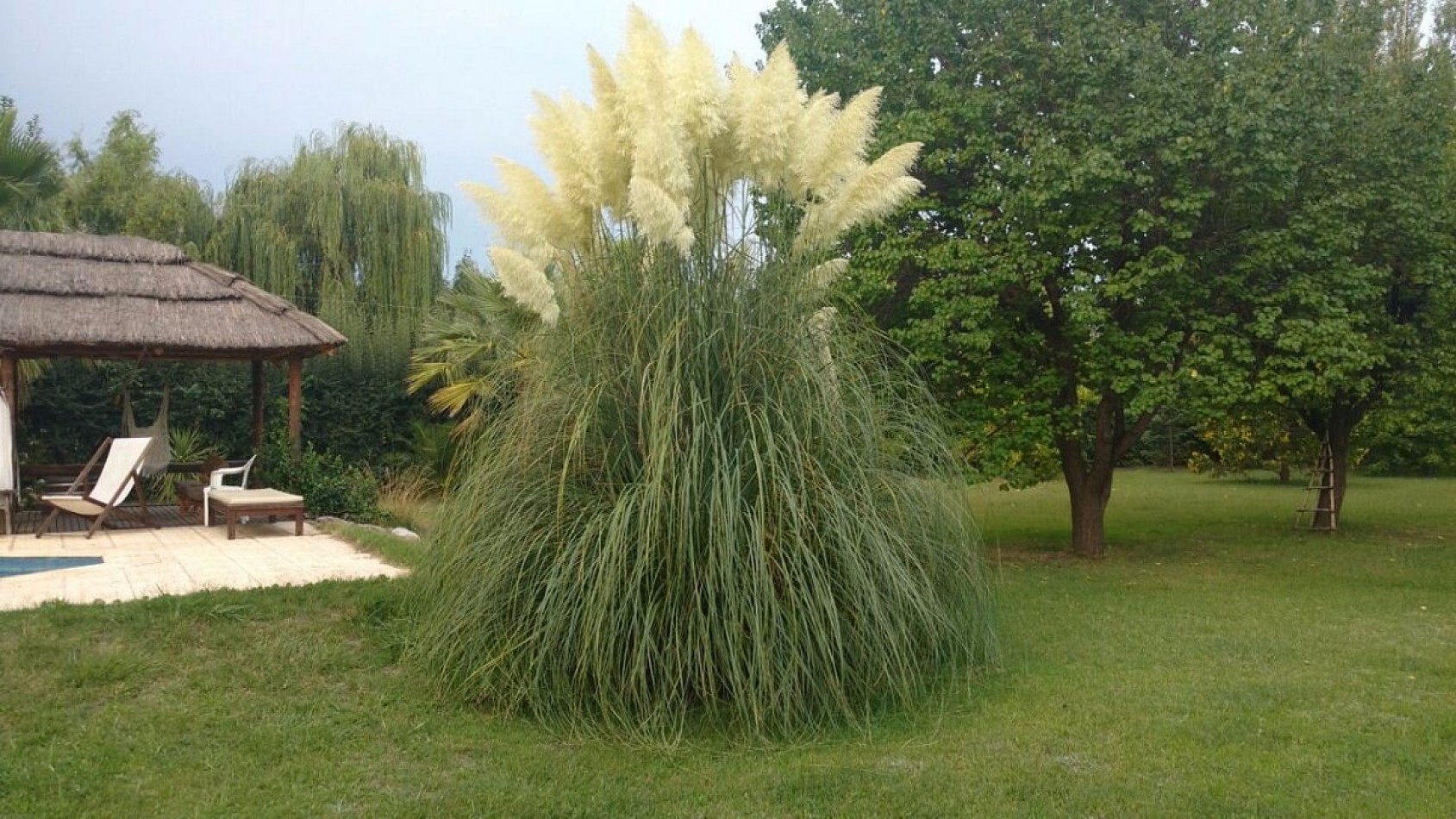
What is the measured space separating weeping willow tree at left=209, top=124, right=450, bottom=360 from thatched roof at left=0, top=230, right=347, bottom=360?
5916 mm

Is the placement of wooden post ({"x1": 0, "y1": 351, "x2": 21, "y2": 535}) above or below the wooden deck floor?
above

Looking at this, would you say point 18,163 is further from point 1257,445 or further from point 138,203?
point 1257,445

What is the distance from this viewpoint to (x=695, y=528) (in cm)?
403

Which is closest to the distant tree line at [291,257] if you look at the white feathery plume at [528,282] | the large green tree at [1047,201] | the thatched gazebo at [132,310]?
the thatched gazebo at [132,310]

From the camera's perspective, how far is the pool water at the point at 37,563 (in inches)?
274

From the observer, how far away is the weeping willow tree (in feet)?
56.6

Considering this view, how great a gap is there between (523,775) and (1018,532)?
1042 cm

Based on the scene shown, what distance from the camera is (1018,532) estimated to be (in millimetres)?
13172

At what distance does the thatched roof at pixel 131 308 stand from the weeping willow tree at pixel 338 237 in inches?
233

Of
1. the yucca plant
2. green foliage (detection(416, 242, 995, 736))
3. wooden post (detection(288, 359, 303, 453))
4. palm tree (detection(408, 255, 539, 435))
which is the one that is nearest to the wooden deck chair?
wooden post (detection(288, 359, 303, 453))

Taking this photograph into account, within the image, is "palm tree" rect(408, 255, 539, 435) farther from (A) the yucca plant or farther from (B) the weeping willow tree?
(A) the yucca plant

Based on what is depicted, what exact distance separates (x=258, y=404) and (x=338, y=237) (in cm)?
654

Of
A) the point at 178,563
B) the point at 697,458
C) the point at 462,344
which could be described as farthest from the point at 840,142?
the point at 462,344

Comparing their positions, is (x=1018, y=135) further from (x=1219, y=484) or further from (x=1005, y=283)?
(x=1219, y=484)
